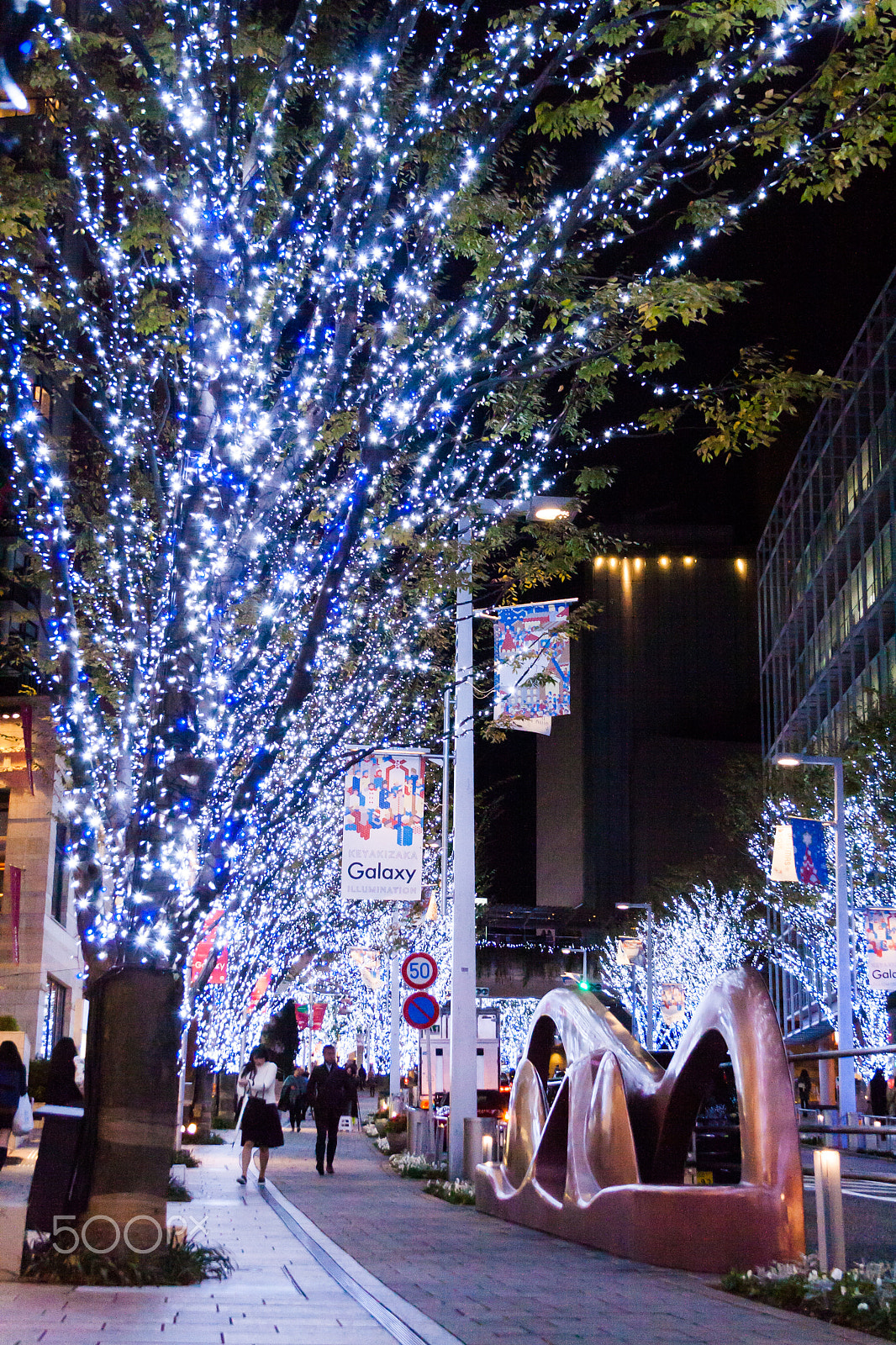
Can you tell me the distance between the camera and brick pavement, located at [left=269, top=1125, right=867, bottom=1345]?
23.3 ft

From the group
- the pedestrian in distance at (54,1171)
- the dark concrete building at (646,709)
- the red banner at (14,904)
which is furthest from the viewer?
the dark concrete building at (646,709)

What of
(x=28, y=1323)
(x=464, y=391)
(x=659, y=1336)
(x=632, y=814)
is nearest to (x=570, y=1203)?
(x=659, y=1336)

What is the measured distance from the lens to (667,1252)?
960 centimetres

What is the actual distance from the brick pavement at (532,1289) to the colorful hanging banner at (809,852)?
14.4 m

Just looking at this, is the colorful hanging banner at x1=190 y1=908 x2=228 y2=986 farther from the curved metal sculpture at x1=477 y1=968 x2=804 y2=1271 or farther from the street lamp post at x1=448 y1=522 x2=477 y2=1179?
the curved metal sculpture at x1=477 y1=968 x2=804 y2=1271

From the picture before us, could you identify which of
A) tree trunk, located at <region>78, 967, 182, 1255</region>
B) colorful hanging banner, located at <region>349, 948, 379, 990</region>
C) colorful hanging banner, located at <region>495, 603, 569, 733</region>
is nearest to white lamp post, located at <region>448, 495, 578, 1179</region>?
colorful hanging banner, located at <region>495, 603, 569, 733</region>

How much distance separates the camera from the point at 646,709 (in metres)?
97.8

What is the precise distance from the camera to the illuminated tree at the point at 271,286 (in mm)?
9062

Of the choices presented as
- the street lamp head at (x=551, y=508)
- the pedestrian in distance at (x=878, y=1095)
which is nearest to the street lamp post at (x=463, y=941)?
the street lamp head at (x=551, y=508)

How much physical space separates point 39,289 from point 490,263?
331 cm

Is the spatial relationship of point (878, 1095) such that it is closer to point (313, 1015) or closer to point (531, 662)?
point (531, 662)

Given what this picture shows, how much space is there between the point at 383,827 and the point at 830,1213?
1086 cm

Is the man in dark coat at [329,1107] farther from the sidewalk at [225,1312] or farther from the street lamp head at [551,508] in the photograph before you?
the street lamp head at [551,508]

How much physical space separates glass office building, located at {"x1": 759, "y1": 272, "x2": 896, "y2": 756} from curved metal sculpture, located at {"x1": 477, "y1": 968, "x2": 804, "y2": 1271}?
26.1 m
